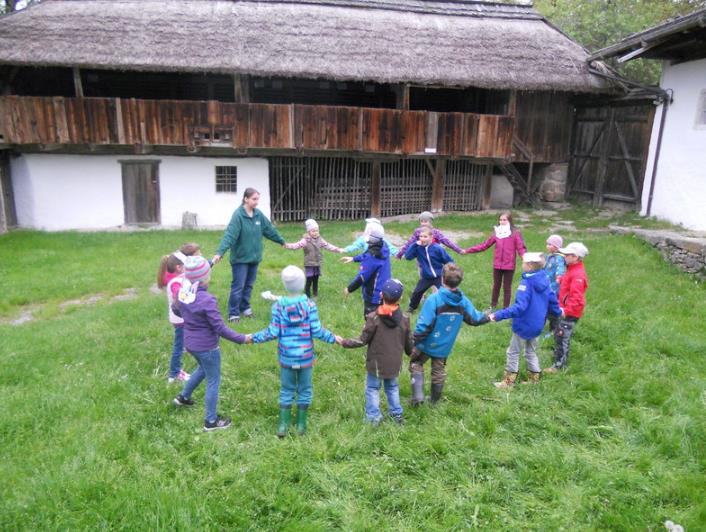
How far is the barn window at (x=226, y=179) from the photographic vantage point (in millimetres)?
15328

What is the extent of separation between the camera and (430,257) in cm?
692

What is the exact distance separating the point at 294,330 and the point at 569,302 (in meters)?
3.29

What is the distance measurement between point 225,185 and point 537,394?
1220 cm

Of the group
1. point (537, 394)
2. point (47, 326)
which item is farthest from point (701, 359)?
point (47, 326)

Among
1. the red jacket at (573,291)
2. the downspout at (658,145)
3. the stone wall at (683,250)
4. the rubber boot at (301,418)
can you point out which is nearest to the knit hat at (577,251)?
the red jacket at (573,291)

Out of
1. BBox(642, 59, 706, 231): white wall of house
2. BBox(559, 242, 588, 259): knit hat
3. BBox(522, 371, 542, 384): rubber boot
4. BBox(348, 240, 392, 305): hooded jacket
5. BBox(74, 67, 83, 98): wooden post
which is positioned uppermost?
BBox(74, 67, 83, 98): wooden post

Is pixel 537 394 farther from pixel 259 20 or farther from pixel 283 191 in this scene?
pixel 259 20

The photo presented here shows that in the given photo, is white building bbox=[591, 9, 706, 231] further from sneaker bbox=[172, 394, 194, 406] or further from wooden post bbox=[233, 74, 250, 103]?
sneaker bbox=[172, 394, 194, 406]

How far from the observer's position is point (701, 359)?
5938 mm

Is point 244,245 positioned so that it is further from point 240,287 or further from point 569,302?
point 569,302

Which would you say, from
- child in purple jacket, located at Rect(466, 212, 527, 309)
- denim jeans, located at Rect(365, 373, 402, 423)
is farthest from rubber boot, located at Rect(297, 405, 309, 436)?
child in purple jacket, located at Rect(466, 212, 527, 309)

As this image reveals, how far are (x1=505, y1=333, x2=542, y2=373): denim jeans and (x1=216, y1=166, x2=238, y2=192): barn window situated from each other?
Result: 1158 centimetres

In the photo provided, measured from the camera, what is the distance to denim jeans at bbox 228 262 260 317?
7238mm

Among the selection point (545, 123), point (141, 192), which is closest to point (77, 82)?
point (141, 192)
